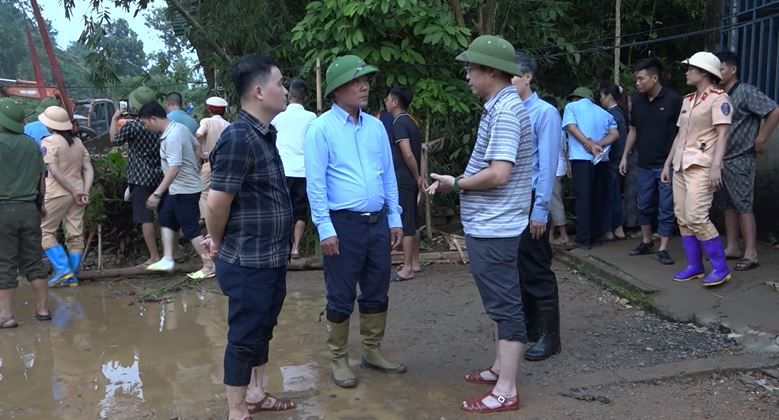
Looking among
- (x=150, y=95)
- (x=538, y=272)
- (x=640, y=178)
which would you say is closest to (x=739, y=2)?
(x=640, y=178)

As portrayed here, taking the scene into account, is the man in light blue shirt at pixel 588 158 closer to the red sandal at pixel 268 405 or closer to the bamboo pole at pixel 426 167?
the bamboo pole at pixel 426 167

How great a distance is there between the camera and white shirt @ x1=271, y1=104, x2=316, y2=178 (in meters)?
6.76

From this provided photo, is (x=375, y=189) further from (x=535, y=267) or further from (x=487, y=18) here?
(x=487, y=18)

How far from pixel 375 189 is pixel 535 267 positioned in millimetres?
1169

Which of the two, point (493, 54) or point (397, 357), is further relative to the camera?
point (397, 357)

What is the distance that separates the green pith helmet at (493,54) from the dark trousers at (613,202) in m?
4.27

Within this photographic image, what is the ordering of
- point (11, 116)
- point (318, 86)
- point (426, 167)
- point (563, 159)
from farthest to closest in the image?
point (426, 167)
point (563, 159)
point (318, 86)
point (11, 116)

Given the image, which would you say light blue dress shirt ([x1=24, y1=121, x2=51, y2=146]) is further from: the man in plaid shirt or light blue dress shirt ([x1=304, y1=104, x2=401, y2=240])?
the man in plaid shirt

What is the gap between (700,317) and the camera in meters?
4.95

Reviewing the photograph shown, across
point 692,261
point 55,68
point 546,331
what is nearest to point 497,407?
point 546,331

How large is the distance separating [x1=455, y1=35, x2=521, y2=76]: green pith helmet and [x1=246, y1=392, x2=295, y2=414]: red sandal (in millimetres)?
2091

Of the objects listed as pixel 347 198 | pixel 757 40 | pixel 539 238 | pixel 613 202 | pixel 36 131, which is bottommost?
pixel 613 202

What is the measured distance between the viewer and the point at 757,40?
275 inches

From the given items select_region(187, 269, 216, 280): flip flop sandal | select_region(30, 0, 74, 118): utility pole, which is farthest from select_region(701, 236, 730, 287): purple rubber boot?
select_region(30, 0, 74, 118): utility pole
